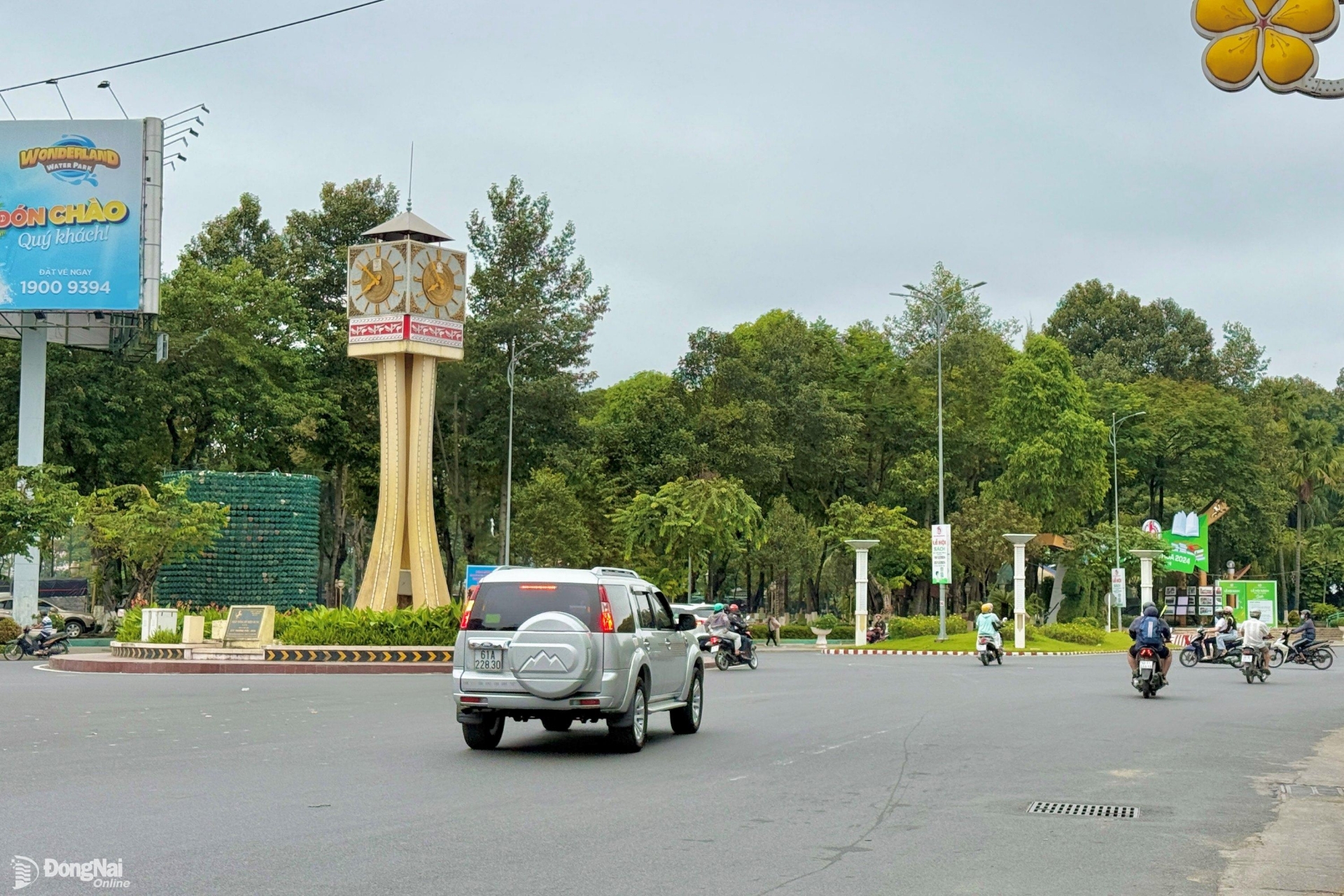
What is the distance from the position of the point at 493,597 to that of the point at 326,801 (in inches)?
154

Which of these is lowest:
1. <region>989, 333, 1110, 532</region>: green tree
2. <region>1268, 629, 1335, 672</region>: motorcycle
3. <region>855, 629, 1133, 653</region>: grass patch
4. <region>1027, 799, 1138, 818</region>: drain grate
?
<region>855, 629, 1133, 653</region>: grass patch

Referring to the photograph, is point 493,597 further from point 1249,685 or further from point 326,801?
point 1249,685

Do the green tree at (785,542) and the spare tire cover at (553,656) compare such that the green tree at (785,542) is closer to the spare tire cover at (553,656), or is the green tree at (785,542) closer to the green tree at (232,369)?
the green tree at (232,369)

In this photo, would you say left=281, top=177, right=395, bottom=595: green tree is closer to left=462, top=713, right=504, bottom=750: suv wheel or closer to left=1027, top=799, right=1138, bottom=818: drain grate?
left=462, top=713, right=504, bottom=750: suv wheel

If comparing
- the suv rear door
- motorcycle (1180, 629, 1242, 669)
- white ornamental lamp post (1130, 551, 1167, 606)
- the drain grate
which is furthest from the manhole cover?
white ornamental lamp post (1130, 551, 1167, 606)

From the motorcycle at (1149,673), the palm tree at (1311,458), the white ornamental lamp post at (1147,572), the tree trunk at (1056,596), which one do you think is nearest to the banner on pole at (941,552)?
the white ornamental lamp post at (1147,572)

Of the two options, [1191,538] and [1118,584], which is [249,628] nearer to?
[1118,584]

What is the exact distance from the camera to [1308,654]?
36.4m

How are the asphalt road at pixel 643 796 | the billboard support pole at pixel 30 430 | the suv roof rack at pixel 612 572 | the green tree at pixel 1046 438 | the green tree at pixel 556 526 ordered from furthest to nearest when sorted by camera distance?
the green tree at pixel 1046 438, the green tree at pixel 556 526, the billboard support pole at pixel 30 430, the suv roof rack at pixel 612 572, the asphalt road at pixel 643 796

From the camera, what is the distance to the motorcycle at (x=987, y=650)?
35594 mm

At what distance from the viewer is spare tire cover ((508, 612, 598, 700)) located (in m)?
13.5

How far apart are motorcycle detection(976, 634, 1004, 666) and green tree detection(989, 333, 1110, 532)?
3027cm

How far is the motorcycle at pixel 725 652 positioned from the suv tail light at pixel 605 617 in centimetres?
1952

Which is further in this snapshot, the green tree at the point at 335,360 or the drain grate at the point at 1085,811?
the green tree at the point at 335,360
